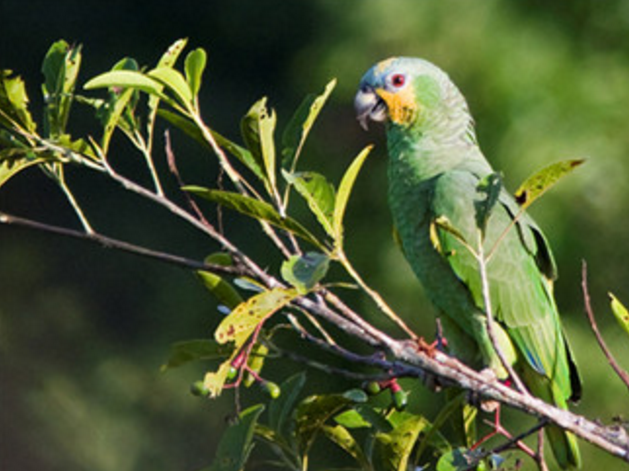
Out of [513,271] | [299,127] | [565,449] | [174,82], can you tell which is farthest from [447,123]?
[174,82]

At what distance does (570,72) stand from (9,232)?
147 inches

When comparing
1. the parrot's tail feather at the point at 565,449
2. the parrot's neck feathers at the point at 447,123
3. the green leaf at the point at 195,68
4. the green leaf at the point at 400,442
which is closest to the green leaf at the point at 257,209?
the green leaf at the point at 195,68

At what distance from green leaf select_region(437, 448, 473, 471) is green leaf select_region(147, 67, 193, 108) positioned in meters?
0.38

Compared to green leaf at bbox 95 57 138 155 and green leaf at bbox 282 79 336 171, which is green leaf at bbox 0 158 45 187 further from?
green leaf at bbox 282 79 336 171

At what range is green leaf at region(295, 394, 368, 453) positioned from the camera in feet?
3.67

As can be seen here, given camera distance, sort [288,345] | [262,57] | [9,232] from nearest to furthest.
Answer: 1. [288,345]
2. [262,57]
3. [9,232]

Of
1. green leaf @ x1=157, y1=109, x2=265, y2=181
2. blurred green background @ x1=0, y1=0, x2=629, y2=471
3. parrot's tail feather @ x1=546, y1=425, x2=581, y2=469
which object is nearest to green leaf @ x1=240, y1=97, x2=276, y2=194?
green leaf @ x1=157, y1=109, x2=265, y2=181

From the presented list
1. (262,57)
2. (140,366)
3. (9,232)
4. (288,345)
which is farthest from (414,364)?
(9,232)

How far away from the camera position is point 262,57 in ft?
15.9

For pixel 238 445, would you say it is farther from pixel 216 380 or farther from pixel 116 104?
pixel 116 104

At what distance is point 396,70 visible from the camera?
168cm

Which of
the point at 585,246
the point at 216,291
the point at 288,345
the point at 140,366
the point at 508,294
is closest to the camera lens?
the point at 216,291

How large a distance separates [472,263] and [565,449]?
243 millimetres

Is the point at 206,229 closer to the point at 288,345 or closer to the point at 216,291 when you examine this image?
the point at 216,291
